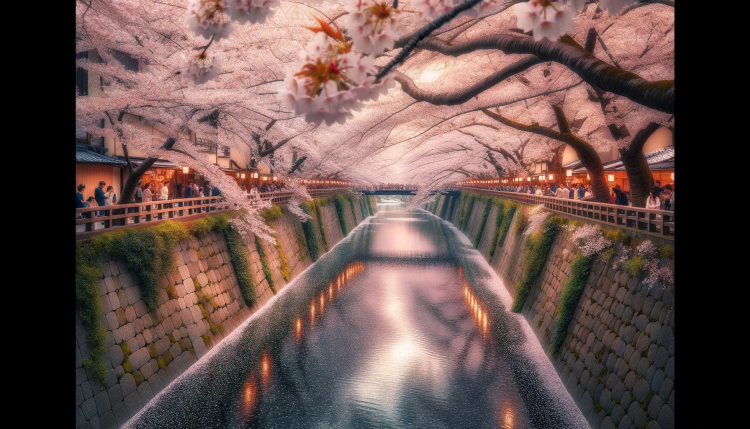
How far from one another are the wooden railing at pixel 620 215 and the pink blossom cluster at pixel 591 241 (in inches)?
12.3

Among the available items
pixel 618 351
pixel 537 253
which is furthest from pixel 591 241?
pixel 537 253

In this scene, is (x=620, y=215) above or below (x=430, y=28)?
below

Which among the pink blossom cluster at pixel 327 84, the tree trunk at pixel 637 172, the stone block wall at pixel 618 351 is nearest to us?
the pink blossom cluster at pixel 327 84

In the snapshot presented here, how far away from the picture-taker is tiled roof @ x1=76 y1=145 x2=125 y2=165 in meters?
18.5

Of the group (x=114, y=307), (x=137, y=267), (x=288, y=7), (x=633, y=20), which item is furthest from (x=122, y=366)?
(x=633, y=20)

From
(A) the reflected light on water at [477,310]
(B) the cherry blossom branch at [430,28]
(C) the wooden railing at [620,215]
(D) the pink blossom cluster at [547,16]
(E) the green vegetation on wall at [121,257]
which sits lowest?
(A) the reflected light on water at [477,310]

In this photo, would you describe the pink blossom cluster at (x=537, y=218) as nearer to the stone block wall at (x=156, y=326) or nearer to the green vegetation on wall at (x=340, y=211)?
the stone block wall at (x=156, y=326)

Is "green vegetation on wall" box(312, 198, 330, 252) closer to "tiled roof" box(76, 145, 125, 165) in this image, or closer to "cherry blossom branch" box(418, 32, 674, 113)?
"tiled roof" box(76, 145, 125, 165)

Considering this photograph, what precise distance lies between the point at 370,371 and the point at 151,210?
23.9 feet

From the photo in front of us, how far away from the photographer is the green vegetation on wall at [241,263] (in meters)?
17.0

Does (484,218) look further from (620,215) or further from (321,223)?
(620,215)

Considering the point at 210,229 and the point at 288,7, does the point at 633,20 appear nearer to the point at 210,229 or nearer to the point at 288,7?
the point at 288,7

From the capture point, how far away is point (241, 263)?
56.2 feet

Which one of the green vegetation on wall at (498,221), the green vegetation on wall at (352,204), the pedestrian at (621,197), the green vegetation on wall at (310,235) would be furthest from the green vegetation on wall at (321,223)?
the pedestrian at (621,197)
